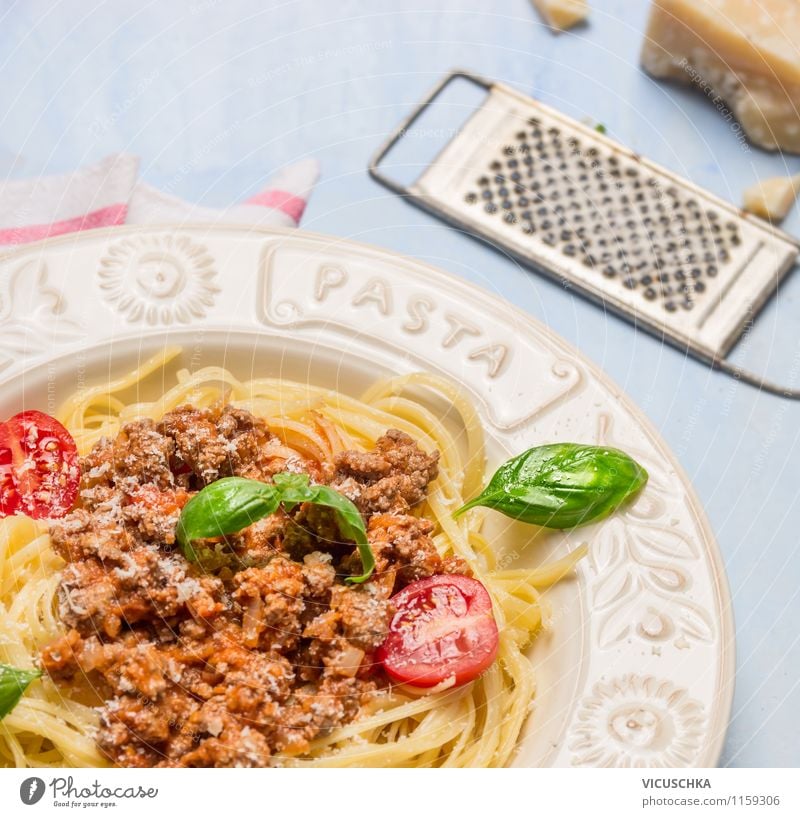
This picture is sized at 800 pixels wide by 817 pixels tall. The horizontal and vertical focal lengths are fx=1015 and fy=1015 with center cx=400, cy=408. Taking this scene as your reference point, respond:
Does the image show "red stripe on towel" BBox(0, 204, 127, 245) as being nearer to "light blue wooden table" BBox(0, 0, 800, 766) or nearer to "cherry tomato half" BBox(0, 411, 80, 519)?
"light blue wooden table" BBox(0, 0, 800, 766)

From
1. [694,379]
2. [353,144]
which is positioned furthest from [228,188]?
[694,379]

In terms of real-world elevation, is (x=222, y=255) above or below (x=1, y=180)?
above

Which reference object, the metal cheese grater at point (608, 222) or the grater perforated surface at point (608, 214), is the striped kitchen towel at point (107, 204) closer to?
the metal cheese grater at point (608, 222)

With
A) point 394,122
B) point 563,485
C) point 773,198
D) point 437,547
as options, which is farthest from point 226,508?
point 773,198

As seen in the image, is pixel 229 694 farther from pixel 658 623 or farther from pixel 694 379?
pixel 694 379

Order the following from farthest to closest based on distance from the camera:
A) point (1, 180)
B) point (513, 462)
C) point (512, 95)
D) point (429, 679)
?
point (512, 95)
point (1, 180)
point (513, 462)
point (429, 679)

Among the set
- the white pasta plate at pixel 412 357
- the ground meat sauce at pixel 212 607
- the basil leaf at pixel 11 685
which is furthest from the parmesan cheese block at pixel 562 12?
the basil leaf at pixel 11 685
